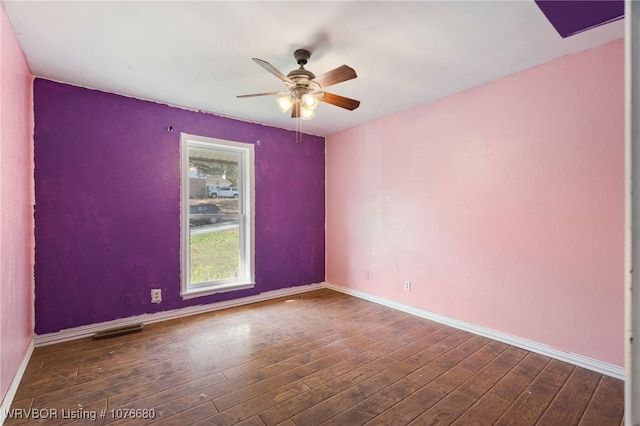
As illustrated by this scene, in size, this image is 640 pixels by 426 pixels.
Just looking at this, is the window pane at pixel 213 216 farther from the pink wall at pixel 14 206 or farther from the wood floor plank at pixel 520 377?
the wood floor plank at pixel 520 377

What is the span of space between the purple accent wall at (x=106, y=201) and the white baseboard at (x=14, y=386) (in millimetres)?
328

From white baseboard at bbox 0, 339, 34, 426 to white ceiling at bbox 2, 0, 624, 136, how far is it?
2439mm

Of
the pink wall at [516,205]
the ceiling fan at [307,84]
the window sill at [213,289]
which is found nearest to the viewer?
the ceiling fan at [307,84]

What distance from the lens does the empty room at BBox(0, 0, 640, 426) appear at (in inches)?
74.5

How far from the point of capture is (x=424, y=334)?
2.93 metres

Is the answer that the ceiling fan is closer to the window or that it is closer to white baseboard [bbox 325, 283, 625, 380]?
the window

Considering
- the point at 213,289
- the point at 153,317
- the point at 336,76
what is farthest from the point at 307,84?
the point at 153,317

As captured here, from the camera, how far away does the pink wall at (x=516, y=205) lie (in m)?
2.21

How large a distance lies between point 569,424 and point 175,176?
4001 mm

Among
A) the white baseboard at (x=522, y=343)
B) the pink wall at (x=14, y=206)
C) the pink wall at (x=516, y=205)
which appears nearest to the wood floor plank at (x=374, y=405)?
the white baseboard at (x=522, y=343)

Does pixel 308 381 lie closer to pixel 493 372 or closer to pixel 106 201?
pixel 493 372

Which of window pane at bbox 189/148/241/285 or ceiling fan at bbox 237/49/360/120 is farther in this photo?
window pane at bbox 189/148/241/285

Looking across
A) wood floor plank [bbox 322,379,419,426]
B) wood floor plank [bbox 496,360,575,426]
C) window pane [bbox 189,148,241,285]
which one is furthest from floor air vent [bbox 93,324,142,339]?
wood floor plank [bbox 496,360,575,426]

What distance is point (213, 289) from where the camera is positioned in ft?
12.1
